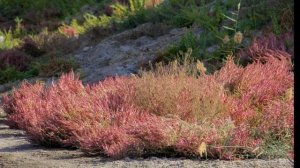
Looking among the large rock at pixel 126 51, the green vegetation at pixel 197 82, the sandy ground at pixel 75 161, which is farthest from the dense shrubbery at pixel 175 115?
the large rock at pixel 126 51

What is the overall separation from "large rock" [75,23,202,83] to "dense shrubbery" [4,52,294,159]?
6.03 meters

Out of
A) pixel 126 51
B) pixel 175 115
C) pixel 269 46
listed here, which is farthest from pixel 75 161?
pixel 126 51

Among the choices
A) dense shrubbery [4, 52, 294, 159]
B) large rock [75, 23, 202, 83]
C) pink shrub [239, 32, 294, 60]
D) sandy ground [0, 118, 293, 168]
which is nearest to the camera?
sandy ground [0, 118, 293, 168]

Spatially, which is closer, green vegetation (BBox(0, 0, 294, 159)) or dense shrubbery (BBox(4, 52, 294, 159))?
dense shrubbery (BBox(4, 52, 294, 159))

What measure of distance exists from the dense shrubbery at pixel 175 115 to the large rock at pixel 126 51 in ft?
19.8

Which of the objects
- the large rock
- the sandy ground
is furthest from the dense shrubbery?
the large rock

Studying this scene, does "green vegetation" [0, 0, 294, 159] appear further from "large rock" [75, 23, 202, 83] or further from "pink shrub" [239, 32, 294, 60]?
"large rock" [75, 23, 202, 83]

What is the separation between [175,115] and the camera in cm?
694

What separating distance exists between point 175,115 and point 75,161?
1.21 meters

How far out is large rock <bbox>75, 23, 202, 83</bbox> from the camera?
15.5 m

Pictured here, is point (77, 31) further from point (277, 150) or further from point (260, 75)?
point (277, 150)

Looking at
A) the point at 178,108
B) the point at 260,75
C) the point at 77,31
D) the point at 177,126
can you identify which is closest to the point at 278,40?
the point at 260,75

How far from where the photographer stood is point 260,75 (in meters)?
8.27

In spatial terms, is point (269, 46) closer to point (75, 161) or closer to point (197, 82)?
point (197, 82)
